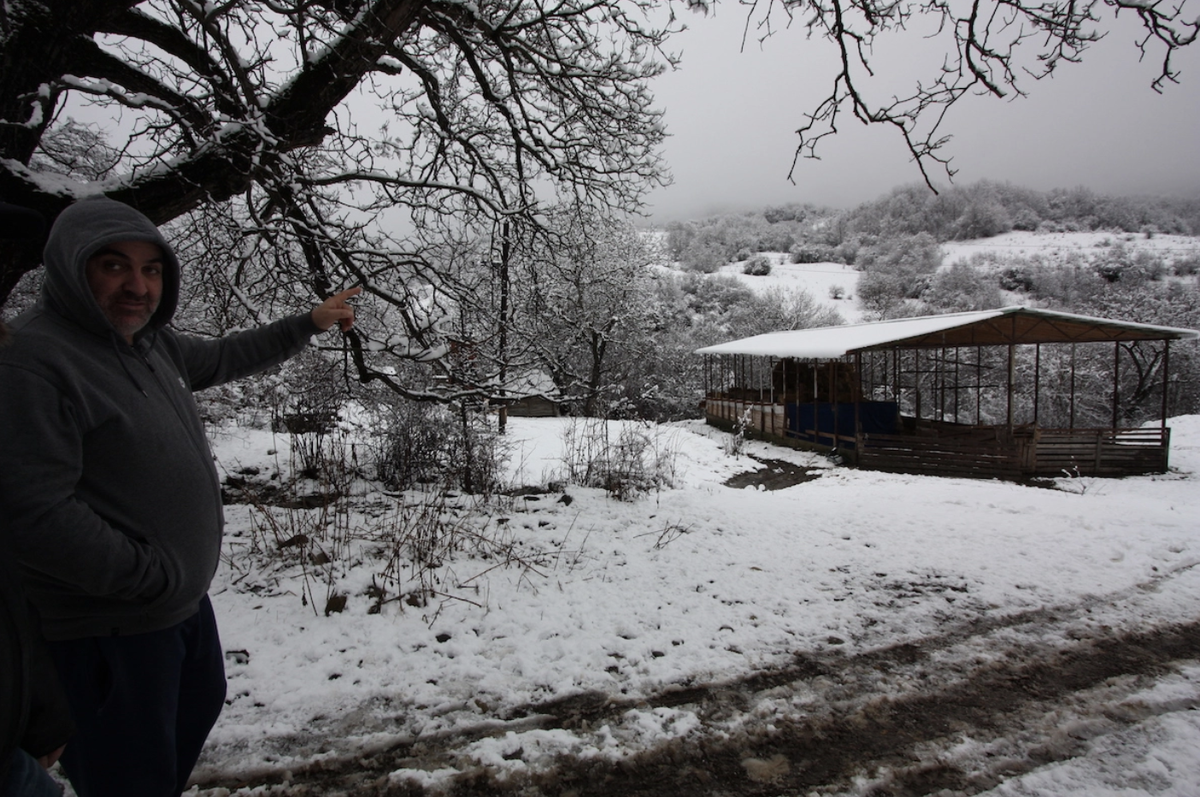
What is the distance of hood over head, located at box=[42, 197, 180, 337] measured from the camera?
1427mm

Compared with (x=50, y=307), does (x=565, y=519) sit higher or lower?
lower

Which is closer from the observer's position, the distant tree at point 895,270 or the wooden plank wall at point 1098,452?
the wooden plank wall at point 1098,452

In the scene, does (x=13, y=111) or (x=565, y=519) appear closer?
(x=13, y=111)

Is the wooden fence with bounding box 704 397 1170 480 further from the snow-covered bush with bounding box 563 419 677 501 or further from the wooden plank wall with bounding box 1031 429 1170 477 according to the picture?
the snow-covered bush with bounding box 563 419 677 501

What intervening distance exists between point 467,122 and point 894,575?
18.4 feet

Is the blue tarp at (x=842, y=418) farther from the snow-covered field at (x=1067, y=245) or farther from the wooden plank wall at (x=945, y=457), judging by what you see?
the snow-covered field at (x=1067, y=245)

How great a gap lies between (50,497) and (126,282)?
0.62 meters

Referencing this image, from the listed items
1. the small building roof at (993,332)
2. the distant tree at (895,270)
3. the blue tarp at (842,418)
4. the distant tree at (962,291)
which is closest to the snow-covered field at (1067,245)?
the distant tree at (895,270)

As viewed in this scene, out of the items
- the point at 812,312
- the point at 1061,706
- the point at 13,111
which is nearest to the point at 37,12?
the point at 13,111

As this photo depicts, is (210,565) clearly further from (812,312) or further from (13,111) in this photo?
(812,312)

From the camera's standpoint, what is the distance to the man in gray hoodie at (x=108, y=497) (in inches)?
49.6

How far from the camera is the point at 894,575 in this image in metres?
4.47

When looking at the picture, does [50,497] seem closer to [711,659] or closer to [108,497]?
[108,497]

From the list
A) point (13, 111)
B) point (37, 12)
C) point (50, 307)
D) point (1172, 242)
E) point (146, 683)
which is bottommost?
point (146, 683)
